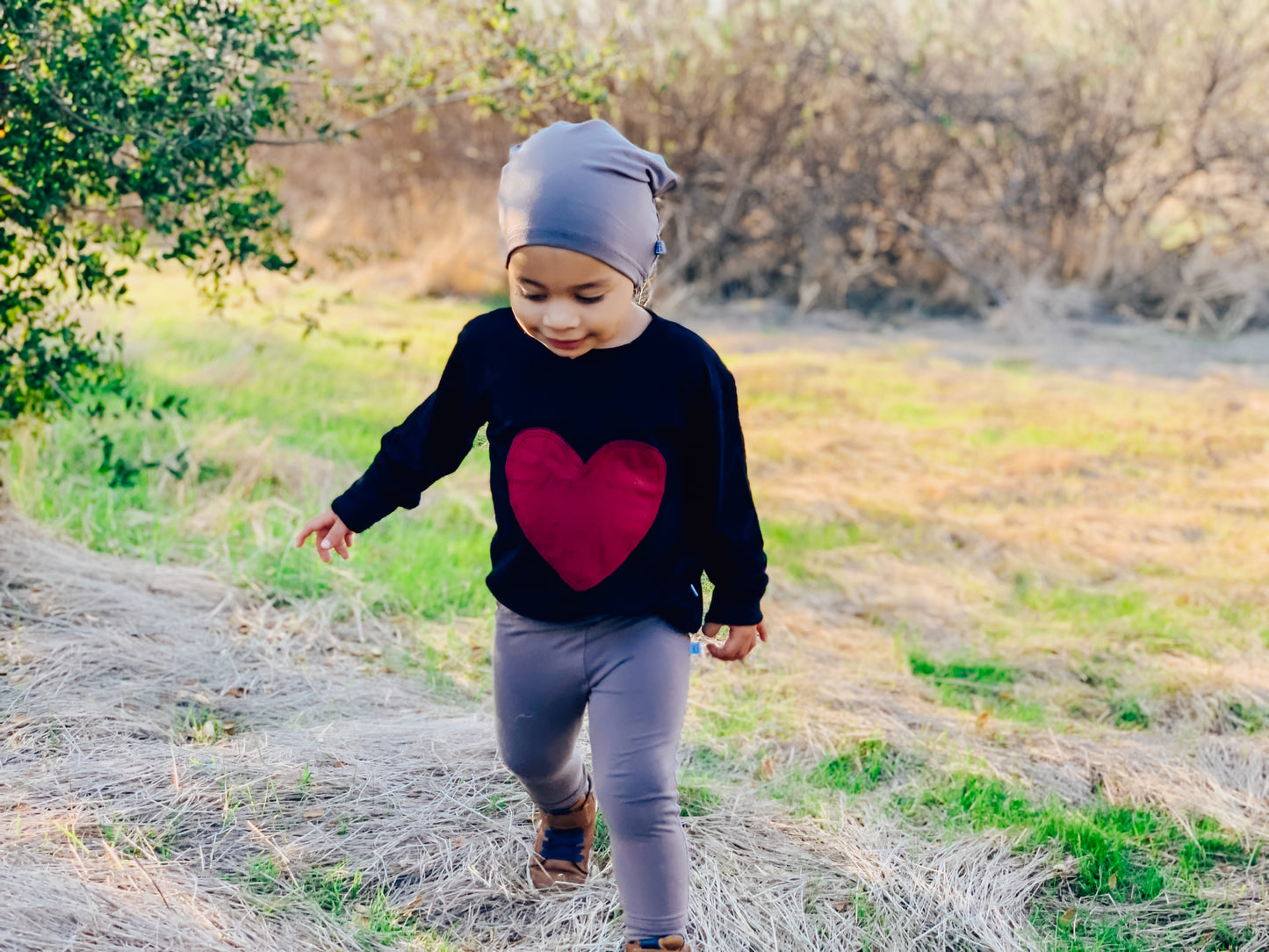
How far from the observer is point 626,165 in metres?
2.05

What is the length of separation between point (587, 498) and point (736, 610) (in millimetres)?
362

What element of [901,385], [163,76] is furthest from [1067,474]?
[163,76]

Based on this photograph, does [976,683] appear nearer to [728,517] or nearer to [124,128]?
[728,517]

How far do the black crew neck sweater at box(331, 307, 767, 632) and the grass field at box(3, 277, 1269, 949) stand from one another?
79 centimetres

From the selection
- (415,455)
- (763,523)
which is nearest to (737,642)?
(415,455)

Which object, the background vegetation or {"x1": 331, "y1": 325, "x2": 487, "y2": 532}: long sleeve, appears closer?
{"x1": 331, "y1": 325, "x2": 487, "y2": 532}: long sleeve

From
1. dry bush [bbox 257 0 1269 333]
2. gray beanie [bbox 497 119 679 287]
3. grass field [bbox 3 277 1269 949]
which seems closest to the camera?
gray beanie [bbox 497 119 679 287]

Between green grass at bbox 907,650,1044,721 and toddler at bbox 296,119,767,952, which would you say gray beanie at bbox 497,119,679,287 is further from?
green grass at bbox 907,650,1044,721

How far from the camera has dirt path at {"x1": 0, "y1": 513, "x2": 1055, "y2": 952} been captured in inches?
89.0

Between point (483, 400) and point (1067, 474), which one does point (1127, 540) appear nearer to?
point (1067, 474)

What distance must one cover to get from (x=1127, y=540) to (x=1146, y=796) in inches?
96.2

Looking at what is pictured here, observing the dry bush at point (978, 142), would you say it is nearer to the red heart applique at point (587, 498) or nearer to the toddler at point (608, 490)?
the toddler at point (608, 490)

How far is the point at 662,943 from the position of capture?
6.98 ft

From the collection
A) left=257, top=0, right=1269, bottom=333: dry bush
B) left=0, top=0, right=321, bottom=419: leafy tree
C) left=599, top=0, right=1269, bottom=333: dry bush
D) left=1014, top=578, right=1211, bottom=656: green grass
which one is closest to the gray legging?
left=0, top=0, right=321, bottom=419: leafy tree
